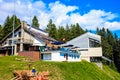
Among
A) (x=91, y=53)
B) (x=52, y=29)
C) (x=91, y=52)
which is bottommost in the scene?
(x=91, y=53)

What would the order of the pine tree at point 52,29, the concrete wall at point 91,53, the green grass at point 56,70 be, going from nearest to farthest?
the green grass at point 56,70 → the concrete wall at point 91,53 → the pine tree at point 52,29

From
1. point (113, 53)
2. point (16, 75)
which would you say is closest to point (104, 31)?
point (113, 53)

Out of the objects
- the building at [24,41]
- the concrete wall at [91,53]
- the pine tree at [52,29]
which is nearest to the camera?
the building at [24,41]

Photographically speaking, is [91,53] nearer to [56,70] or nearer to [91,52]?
[91,52]

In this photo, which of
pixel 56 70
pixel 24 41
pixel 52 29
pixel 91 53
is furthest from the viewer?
pixel 52 29

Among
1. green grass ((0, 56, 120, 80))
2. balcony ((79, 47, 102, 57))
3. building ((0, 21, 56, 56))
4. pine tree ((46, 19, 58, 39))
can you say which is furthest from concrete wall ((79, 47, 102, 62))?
pine tree ((46, 19, 58, 39))

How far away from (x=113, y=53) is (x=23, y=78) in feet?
197

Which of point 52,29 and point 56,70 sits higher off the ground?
point 52,29

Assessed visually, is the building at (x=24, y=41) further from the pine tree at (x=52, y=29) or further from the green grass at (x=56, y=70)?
the pine tree at (x=52, y=29)

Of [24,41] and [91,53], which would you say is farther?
[91,53]

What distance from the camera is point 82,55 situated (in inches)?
2138

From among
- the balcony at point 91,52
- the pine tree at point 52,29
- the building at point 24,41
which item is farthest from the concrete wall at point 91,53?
the pine tree at point 52,29

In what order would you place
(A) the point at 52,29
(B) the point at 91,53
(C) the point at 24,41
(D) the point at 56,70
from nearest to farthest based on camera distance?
(D) the point at 56,70, (C) the point at 24,41, (B) the point at 91,53, (A) the point at 52,29

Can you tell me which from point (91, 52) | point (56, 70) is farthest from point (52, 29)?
point (56, 70)
